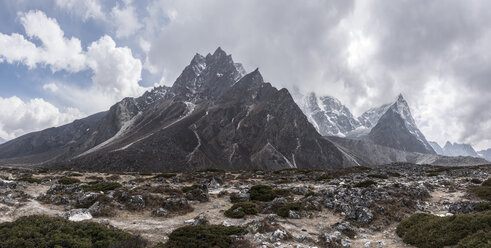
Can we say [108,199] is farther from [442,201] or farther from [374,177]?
[374,177]

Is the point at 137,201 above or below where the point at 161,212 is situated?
above

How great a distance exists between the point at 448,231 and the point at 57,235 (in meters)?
20.7

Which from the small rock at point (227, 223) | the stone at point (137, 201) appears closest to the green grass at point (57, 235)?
the small rock at point (227, 223)

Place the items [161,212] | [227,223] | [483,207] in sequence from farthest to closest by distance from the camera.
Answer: [161,212], [227,223], [483,207]

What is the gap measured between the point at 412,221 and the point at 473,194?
13617 millimetres

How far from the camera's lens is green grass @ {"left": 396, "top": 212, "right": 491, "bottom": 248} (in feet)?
39.4

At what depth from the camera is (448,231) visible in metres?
12.9

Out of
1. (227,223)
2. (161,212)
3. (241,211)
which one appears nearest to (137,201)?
(161,212)

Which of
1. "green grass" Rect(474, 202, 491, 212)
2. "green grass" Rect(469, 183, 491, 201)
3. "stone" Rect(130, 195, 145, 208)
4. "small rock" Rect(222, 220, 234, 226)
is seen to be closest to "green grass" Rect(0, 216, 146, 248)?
"small rock" Rect(222, 220, 234, 226)

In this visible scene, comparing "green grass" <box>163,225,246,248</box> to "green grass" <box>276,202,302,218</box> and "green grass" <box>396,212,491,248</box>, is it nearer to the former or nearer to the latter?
"green grass" <box>276,202,302,218</box>

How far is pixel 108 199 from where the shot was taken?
2103 cm

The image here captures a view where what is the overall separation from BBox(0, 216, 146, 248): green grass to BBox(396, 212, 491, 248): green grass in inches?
608

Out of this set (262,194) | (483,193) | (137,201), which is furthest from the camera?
(262,194)

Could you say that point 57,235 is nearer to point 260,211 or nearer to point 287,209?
point 260,211
